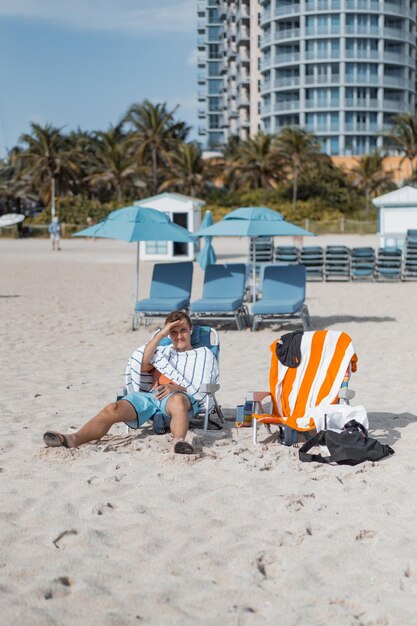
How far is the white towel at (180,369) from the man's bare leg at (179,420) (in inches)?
7.8

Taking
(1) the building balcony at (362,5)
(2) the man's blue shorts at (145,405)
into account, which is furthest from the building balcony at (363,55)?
(2) the man's blue shorts at (145,405)

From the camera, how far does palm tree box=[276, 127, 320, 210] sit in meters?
57.0

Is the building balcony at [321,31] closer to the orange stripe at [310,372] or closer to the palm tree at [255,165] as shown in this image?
the palm tree at [255,165]

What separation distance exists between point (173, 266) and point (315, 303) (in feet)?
12.7

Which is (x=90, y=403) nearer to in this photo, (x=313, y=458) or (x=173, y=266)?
(x=313, y=458)

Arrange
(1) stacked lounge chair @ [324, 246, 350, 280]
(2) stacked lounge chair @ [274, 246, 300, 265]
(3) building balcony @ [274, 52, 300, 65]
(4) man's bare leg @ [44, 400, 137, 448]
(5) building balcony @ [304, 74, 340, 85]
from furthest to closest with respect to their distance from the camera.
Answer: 1. (3) building balcony @ [274, 52, 300, 65]
2. (5) building balcony @ [304, 74, 340, 85]
3. (2) stacked lounge chair @ [274, 246, 300, 265]
4. (1) stacked lounge chair @ [324, 246, 350, 280]
5. (4) man's bare leg @ [44, 400, 137, 448]

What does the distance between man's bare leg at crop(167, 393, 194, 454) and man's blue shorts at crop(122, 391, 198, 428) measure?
0.07 meters

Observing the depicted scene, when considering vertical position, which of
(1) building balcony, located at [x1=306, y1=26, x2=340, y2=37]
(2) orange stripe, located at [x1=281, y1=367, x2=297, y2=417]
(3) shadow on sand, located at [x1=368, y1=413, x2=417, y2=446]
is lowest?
(3) shadow on sand, located at [x1=368, y1=413, x2=417, y2=446]

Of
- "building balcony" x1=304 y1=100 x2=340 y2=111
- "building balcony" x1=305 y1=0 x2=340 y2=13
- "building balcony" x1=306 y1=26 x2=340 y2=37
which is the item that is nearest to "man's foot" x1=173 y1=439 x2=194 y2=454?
"building balcony" x1=304 y1=100 x2=340 y2=111

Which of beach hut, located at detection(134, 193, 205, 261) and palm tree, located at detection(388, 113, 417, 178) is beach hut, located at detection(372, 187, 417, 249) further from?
palm tree, located at detection(388, 113, 417, 178)

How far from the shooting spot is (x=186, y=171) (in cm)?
5753

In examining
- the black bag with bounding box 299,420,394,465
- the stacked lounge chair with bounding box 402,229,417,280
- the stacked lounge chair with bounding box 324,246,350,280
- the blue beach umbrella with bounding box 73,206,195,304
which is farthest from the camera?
the stacked lounge chair with bounding box 402,229,417,280

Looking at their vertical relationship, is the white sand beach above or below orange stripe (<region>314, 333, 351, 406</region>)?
below

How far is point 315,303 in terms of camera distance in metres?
15.3
